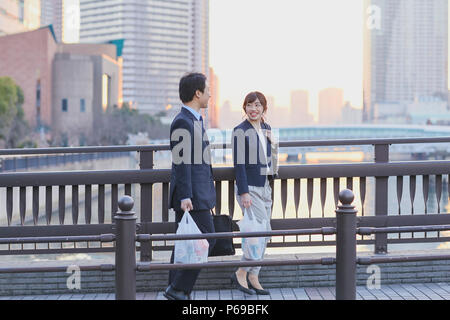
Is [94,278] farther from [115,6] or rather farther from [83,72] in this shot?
[115,6]

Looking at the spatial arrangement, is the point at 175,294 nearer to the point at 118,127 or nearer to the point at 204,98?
the point at 204,98

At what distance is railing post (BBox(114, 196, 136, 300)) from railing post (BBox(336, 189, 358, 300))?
138 centimetres

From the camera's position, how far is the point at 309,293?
6.14 meters

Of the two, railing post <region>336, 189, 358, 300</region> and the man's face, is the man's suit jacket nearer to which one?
the man's face

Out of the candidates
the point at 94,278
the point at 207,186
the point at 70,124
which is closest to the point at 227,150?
the point at 207,186

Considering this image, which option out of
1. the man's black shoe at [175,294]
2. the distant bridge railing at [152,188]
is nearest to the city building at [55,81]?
the distant bridge railing at [152,188]

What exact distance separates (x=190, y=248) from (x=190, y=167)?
0.66 metres

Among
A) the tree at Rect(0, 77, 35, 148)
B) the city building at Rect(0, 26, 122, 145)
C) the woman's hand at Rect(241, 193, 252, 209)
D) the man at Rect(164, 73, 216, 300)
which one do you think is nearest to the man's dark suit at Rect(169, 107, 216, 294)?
the man at Rect(164, 73, 216, 300)

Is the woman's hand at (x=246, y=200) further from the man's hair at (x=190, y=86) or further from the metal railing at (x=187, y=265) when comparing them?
the metal railing at (x=187, y=265)

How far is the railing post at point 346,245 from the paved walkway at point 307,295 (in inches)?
53.7

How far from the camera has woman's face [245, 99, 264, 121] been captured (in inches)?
235

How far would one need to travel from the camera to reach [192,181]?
217 inches

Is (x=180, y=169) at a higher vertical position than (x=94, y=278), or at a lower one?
higher
